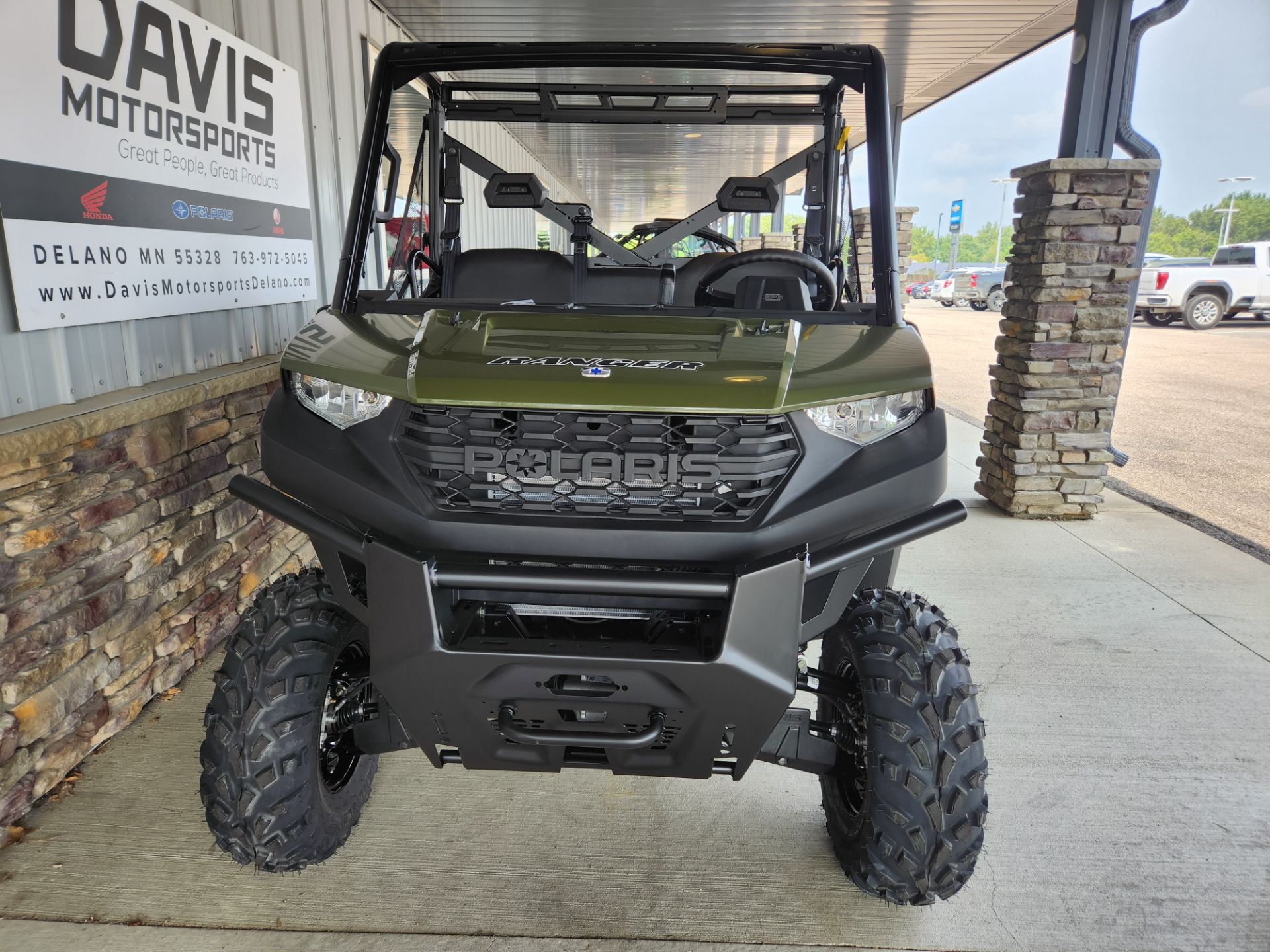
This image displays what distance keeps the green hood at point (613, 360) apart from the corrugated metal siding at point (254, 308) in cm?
92

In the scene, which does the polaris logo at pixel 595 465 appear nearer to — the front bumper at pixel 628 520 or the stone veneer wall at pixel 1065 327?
the front bumper at pixel 628 520

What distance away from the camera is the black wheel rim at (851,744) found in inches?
80.7

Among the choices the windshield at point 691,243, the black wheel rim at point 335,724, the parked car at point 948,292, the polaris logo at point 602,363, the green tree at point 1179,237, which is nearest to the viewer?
the polaris logo at point 602,363

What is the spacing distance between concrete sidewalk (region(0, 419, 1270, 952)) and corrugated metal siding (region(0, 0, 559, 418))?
1116 millimetres

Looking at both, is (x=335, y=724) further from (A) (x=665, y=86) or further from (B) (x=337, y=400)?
(A) (x=665, y=86)

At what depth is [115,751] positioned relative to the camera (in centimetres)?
269

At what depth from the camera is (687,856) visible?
2.28 metres

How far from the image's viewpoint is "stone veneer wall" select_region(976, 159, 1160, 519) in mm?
4781

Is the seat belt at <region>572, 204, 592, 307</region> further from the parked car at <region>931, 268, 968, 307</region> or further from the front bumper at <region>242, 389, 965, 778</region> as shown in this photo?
the parked car at <region>931, 268, 968, 307</region>

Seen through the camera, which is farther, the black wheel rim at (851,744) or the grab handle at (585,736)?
the black wheel rim at (851,744)

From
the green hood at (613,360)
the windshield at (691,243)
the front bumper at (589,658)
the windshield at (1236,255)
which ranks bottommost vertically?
the front bumper at (589,658)

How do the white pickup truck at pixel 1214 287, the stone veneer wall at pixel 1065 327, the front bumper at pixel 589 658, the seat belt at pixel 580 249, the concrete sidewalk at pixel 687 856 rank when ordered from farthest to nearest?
the white pickup truck at pixel 1214 287, the stone veneer wall at pixel 1065 327, the seat belt at pixel 580 249, the concrete sidewalk at pixel 687 856, the front bumper at pixel 589 658

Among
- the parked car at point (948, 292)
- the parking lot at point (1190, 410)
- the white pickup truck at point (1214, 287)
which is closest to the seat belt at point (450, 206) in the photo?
the parking lot at point (1190, 410)

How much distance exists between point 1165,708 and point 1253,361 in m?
12.5
